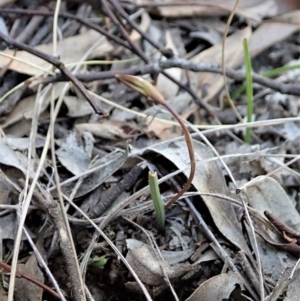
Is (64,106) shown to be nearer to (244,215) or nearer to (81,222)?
(81,222)

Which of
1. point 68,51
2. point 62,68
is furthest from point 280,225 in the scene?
point 68,51

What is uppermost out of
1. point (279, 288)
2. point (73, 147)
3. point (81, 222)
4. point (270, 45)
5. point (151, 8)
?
point (151, 8)

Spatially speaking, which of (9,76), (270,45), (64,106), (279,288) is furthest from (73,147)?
(270,45)

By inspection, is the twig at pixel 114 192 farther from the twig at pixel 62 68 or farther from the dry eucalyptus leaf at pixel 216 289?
the dry eucalyptus leaf at pixel 216 289

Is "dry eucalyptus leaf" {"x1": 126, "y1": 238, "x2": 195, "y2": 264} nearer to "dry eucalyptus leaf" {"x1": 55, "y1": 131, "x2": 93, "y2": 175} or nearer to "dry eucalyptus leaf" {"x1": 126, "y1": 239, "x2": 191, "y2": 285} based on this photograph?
"dry eucalyptus leaf" {"x1": 126, "y1": 239, "x2": 191, "y2": 285}

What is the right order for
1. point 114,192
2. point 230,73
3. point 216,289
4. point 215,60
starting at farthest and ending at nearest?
1. point 215,60
2. point 230,73
3. point 114,192
4. point 216,289

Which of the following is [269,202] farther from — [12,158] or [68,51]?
[68,51]
